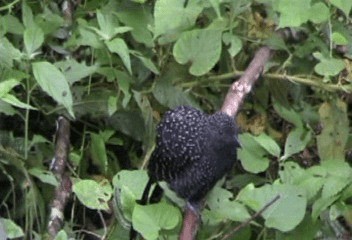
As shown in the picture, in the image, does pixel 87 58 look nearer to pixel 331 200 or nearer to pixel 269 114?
pixel 269 114

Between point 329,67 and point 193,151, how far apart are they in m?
0.41

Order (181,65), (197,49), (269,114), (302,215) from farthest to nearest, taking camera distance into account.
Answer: (269,114) < (181,65) < (197,49) < (302,215)

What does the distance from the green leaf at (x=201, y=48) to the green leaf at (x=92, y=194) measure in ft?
1.33

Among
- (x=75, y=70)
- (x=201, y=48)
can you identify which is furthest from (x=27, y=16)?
(x=201, y=48)

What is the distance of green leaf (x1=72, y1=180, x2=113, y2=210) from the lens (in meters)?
2.22

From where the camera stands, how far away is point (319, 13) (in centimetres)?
241

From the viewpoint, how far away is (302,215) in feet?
7.27

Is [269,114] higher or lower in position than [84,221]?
higher

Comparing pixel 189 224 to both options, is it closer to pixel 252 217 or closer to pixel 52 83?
pixel 252 217

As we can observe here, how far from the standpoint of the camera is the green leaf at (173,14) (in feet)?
7.73

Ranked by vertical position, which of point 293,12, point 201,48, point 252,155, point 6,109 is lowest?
point 252,155

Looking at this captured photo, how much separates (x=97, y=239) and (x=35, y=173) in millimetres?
286

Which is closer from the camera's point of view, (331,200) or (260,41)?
(331,200)

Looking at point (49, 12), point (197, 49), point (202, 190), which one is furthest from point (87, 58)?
point (202, 190)
